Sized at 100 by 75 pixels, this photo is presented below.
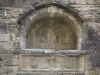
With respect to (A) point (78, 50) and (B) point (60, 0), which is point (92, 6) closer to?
(B) point (60, 0)

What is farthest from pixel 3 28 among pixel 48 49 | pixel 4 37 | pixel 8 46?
pixel 48 49

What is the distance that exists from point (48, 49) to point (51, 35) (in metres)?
0.57

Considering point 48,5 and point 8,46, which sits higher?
point 48,5

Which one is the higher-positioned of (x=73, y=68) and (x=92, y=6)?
(x=92, y=6)

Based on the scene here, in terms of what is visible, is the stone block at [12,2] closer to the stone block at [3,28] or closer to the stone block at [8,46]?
the stone block at [3,28]

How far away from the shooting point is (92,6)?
6.25 m

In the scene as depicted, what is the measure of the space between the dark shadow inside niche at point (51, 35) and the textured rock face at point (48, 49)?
0.30 metres

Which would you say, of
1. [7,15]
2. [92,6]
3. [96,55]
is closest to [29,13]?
[7,15]

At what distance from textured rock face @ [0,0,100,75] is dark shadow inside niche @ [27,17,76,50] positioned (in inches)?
11.9

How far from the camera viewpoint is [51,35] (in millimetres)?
6672

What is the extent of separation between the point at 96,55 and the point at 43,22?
6.81ft

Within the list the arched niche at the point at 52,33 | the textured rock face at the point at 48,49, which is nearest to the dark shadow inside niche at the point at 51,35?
the arched niche at the point at 52,33

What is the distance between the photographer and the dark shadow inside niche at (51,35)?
664cm

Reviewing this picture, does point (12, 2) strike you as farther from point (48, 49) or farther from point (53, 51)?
point (53, 51)
